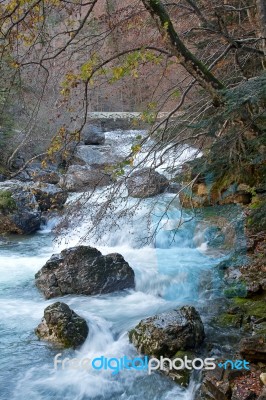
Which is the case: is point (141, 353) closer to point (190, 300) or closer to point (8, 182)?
point (190, 300)

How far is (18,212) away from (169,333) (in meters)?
7.58

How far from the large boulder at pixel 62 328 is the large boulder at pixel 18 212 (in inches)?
228

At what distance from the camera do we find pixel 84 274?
7074 millimetres

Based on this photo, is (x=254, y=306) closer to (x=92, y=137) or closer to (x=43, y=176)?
(x=43, y=176)

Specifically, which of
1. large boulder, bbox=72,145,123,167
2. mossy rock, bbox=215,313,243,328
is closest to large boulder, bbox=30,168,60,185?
large boulder, bbox=72,145,123,167

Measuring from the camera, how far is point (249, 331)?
506 cm

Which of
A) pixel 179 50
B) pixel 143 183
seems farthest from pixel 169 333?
pixel 179 50

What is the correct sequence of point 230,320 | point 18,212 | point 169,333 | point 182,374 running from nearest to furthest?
1. point 182,374
2. point 169,333
3. point 230,320
4. point 18,212

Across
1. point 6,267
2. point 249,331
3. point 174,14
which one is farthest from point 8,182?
point 249,331

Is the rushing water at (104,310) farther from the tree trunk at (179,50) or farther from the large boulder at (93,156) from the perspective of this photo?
the large boulder at (93,156)

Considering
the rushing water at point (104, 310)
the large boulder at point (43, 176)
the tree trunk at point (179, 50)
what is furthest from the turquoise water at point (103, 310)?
the tree trunk at point (179, 50)

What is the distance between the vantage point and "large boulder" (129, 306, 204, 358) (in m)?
4.72

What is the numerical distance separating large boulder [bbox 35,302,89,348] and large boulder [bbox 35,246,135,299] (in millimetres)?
1367

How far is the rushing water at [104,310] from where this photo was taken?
447 centimetres
